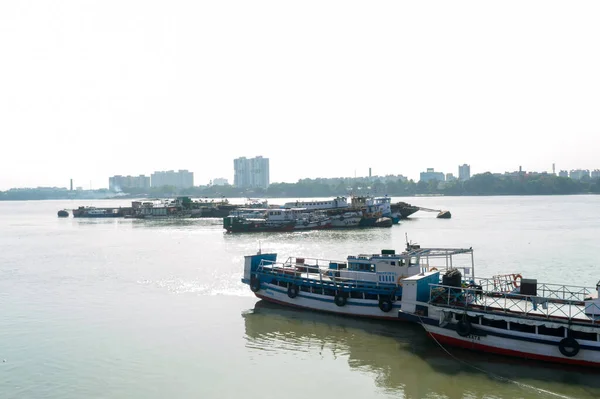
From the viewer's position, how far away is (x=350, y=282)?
1014 inches

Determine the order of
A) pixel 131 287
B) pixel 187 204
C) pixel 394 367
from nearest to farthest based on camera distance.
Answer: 1. pixel 394 367
2. pixel 131 287
3. pixel 187 204

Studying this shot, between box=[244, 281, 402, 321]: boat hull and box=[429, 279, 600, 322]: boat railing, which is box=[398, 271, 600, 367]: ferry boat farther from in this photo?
box=[244, 281, 402, 321]: boat hull

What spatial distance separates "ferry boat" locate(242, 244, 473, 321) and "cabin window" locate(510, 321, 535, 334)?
4409mm

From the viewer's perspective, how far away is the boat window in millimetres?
18234

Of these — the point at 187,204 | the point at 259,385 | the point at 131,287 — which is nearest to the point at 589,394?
the point at 259,385

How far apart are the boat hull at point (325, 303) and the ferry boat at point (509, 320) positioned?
112 inches

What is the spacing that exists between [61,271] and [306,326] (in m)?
26.4

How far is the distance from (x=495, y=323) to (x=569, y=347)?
A: 2.52 m

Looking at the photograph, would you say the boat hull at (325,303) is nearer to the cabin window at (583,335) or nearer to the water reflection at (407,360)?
the water reflection at (407,360)

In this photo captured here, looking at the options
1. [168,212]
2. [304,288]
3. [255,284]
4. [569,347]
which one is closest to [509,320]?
[569,347]

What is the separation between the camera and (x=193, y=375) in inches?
747

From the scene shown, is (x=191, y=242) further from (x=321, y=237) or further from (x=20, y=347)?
(x=20, y=347)

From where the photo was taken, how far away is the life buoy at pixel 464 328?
64.6 feet

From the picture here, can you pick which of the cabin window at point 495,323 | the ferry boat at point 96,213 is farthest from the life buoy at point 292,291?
the ferry boat at point 96,213
